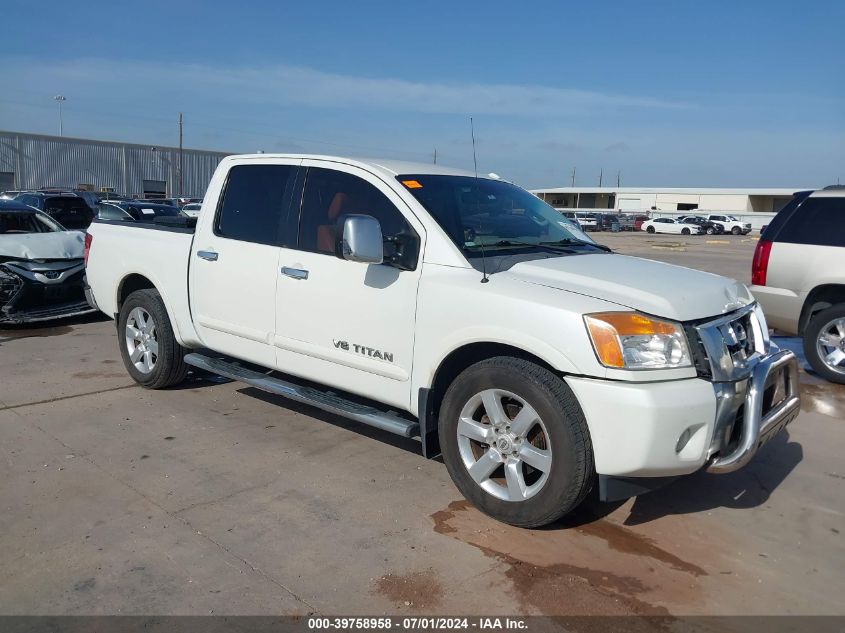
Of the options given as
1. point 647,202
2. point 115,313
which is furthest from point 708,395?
point 647,202

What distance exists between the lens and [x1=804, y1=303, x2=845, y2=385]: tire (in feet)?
22.9

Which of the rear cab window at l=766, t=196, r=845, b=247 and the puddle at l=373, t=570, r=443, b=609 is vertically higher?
the rear cab window at l=766, t=196, r=845, b=247

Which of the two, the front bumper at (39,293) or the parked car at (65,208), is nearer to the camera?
the front bumper at (39,293)

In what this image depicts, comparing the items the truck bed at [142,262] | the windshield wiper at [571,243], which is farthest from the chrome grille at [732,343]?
the truck bed at [142,262]

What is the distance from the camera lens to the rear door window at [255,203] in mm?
5008

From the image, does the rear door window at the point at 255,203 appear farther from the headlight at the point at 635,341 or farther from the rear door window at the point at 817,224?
the rear door window at the point at 817,224

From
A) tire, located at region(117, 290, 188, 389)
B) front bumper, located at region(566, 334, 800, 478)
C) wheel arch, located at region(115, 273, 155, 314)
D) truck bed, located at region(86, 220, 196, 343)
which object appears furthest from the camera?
wheel arch, located at region(115, 273, 155, 314)

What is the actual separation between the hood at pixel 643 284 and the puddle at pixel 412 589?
60.1 inches

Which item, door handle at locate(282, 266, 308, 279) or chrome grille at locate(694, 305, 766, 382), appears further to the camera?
door handle at locate(282, 266, 308, 279)

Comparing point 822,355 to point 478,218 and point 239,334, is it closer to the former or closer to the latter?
point 478,218

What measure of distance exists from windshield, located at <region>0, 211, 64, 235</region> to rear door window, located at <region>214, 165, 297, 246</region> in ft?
18.7

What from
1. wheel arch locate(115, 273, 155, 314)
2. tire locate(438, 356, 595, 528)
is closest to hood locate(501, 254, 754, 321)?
tire locate(438, 356, 595, 528)

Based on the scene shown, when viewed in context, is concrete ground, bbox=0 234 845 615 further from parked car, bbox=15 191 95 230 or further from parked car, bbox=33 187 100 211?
parked car, bbox=33 187 100 211

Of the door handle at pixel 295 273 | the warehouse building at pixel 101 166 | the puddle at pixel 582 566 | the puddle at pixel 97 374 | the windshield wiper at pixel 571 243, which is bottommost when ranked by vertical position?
the puddle at pixel 97 374
